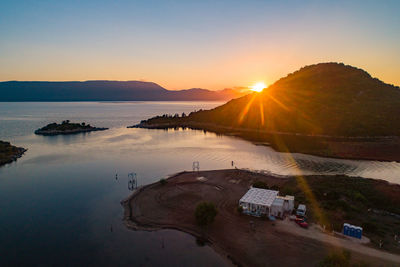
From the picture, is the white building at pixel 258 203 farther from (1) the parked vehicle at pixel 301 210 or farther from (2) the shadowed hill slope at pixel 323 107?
(2) the shadowed hill slope at pixel 323 107

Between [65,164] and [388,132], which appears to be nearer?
[65,164]

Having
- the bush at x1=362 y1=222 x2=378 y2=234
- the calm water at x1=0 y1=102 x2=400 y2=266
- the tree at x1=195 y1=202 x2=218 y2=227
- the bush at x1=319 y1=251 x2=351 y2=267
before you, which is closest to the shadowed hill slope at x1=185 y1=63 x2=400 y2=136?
the calm water at x1=0 y1=102 x2=400 y2=266

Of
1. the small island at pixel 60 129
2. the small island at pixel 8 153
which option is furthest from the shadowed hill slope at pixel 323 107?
the small island at pixel 8 153

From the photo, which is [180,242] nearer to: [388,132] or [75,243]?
[75,243]

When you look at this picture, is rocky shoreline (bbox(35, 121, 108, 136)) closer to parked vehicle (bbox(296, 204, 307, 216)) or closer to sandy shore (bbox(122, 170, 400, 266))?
sandy shore (bbox(122, 170, 400, 266))

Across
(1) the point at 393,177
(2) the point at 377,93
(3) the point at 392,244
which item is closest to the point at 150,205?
(3) the point at 392,244

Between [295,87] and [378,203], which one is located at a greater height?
[295,87]

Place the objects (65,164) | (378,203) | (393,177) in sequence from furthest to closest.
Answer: (65,164), (393,177), (378,203)
